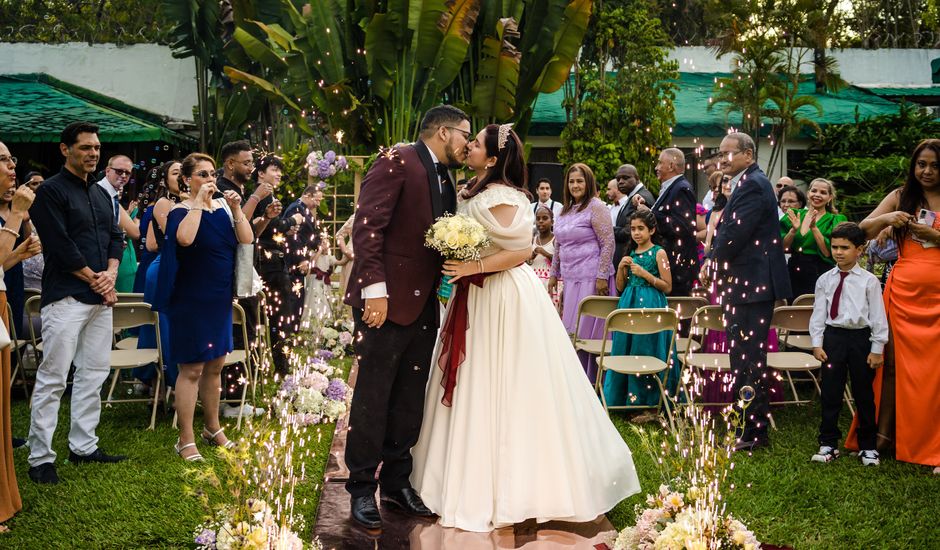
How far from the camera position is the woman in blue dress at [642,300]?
269 inches

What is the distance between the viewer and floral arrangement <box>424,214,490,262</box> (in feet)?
12.8

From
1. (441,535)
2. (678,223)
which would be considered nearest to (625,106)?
(678,223)

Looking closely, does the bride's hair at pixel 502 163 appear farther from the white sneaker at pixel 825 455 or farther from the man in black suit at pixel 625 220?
the man in black suit at pixel 625 220

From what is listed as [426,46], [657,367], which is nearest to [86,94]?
[426,46]

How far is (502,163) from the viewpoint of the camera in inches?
170

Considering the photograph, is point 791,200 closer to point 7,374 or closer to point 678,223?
point 678,223

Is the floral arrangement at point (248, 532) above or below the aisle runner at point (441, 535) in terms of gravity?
above

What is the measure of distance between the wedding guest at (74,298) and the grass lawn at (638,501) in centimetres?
25

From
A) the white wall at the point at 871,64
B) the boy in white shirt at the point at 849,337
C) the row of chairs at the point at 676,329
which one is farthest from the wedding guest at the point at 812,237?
the white wall at the point at 871,64

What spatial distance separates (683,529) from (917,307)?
3263 mm

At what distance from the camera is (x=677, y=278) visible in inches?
292

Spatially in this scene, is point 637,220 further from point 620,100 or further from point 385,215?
point 620,100

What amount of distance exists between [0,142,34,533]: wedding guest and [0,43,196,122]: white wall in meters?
13.9

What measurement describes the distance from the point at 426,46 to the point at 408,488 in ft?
27.2
